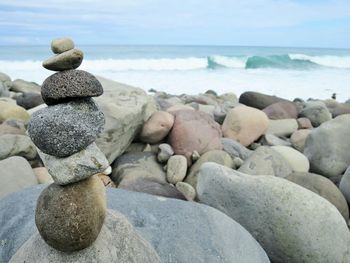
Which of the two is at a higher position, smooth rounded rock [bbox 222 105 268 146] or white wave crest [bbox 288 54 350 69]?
smooth rounded rock [bbox 222 105 268 146]

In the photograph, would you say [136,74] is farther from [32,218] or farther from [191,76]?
[32,218]

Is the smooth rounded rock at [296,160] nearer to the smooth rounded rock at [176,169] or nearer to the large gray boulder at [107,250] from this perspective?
the smooth rounded rock at [176,169]

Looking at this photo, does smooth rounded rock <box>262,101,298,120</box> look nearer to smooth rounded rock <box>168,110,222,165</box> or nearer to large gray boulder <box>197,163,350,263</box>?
smooth rounded rock <box>168,110,222,165</box>

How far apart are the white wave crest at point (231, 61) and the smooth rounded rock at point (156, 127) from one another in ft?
82.7

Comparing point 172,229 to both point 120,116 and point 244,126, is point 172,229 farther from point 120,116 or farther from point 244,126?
point 244,126

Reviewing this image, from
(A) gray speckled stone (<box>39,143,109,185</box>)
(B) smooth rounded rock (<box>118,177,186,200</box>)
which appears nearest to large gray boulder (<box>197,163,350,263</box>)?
(B) smooth rounded rock (<box>118,177,186,200</box>)

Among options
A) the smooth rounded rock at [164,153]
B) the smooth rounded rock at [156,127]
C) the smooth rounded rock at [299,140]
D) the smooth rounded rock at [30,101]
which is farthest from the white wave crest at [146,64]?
the smooth rounded rock at [164,153]

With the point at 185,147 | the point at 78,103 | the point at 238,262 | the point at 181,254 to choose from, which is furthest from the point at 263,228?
the point at 185,147

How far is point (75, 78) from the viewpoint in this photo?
1941 millimetres

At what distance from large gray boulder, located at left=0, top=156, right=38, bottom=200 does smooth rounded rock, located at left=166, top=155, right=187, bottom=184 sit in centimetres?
152

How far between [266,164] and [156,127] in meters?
1.43

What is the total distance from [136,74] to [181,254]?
21.8 metres

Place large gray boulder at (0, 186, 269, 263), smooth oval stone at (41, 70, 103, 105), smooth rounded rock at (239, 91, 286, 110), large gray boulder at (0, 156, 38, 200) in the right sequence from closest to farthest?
smooth oval stone at (41, 70, 103, 105) → large gray boulder at (0, 186, 269, 263) → large gray boulder at (0, 156, 38, 200) → smooth rounded rock at (239, 91, 286, 110)

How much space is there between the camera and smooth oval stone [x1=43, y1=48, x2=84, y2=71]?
1944 millimetres
